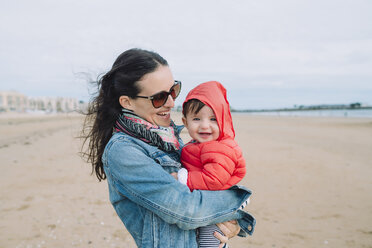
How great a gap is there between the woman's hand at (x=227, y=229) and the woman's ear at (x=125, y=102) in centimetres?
105

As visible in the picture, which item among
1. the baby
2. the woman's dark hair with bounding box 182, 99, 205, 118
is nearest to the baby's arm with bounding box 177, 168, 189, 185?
the baby

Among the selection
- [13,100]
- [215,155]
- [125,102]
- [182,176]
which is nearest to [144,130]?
[125,102]

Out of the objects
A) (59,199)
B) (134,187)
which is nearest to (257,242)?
(134,187)

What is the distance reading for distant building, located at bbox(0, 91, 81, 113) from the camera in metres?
104

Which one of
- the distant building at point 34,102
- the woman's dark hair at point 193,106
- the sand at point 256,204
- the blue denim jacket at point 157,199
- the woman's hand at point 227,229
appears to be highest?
the woman's dark hair at point 193,106

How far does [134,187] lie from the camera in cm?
153

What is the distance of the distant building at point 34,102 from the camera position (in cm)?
10362

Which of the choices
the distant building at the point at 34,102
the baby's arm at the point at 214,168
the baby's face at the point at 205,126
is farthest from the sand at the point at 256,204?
the distant building at the point at 34,102

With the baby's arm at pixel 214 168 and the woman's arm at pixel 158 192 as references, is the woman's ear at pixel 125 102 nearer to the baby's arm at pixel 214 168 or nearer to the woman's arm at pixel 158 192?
the woman's arm at pixel 158 192

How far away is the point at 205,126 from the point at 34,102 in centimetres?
13387

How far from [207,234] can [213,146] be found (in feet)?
1.97

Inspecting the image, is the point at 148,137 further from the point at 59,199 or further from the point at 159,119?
the point at 59,199

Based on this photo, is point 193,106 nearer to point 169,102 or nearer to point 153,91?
point 169,102

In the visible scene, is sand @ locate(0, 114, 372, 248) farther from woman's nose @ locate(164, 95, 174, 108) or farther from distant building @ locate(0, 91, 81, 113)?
distant building @ locate(0, 91, 81, 113)
